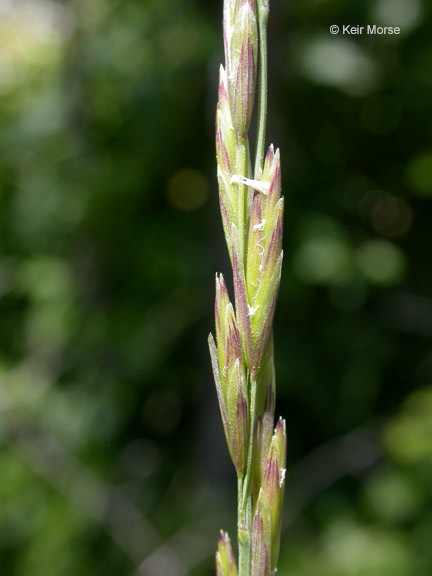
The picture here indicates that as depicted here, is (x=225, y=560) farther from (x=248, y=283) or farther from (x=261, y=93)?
(x=261, y=93)

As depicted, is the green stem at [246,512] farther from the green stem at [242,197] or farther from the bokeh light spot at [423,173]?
the bokeh light spot at [423,173]

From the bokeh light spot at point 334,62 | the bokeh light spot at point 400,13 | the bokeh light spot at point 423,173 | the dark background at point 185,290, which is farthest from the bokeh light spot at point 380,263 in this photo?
the bokeh light spot at point 400,13

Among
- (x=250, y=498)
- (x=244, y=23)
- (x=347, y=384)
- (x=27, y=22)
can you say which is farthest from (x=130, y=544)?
(x=27, y=22)

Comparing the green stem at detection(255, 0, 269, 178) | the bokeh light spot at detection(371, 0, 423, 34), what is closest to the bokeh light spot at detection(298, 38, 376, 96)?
the bokeh light spot at detection(371, 0, 423, 34)

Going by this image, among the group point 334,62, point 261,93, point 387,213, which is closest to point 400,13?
point 334,62

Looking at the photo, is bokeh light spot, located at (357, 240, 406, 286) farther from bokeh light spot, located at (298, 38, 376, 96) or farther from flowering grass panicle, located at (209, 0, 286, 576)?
flowering grass panicle, located at (209, 0, 286, 576)

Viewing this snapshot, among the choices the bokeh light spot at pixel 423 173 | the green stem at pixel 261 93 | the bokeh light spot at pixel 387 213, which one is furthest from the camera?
the bokeh light spot at pixel 387 213

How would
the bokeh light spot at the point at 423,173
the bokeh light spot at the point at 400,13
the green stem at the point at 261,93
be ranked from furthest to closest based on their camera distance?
the bokeh light spot at the point at 400,13 → the bokeh light spot at the point at 423,173 → the green stem at the point at 261,93
